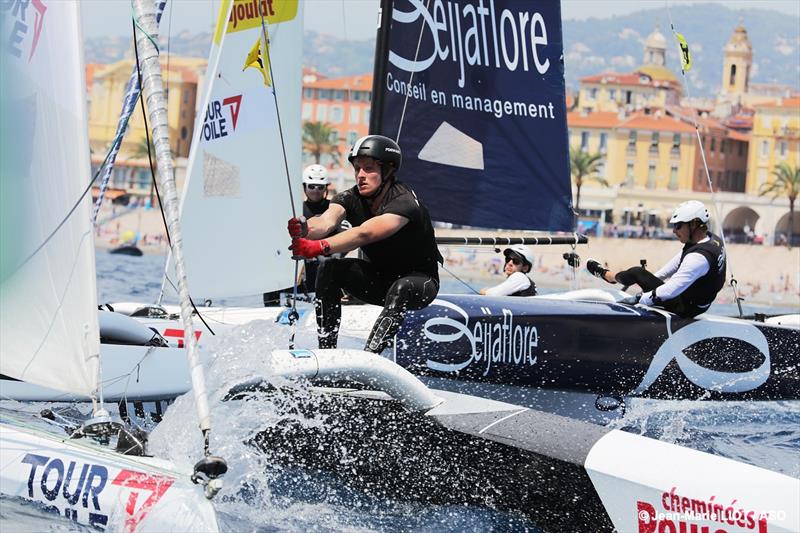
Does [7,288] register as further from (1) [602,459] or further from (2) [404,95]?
(2) [404,95]

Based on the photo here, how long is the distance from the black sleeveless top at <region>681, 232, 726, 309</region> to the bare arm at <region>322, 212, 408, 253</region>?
2719 mm

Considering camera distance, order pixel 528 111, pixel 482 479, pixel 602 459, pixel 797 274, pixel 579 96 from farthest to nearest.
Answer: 1. pixel 579 96
2. pixel 797 274
3. pixel 528 111
4. pixel 482 479
5. pixel 602 459

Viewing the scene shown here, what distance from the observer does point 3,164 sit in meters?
4.14

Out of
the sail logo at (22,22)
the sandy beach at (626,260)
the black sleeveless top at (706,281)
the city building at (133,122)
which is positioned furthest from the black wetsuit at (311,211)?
the city building at (133,122)

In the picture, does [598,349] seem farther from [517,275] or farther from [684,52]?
[684,52]

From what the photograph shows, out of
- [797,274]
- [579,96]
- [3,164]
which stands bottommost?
[797,274]

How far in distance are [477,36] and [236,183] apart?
207cm

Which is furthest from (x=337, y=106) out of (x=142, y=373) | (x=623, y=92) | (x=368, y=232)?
(x=368, y=232)

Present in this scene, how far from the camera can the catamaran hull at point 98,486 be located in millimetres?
3793

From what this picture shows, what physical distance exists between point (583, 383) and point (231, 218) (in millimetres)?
2776

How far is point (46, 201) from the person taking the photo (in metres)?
4.10

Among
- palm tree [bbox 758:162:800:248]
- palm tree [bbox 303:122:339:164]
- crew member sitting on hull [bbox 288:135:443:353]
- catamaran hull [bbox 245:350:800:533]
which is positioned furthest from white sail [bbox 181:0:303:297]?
palm tree [bbox 303:122:339:164]

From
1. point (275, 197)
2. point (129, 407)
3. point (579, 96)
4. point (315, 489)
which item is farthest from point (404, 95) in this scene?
point (579, 96)

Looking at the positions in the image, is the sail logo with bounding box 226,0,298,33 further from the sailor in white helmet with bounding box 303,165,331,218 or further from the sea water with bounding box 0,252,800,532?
the sea water with bounding box 0,252,800,532
